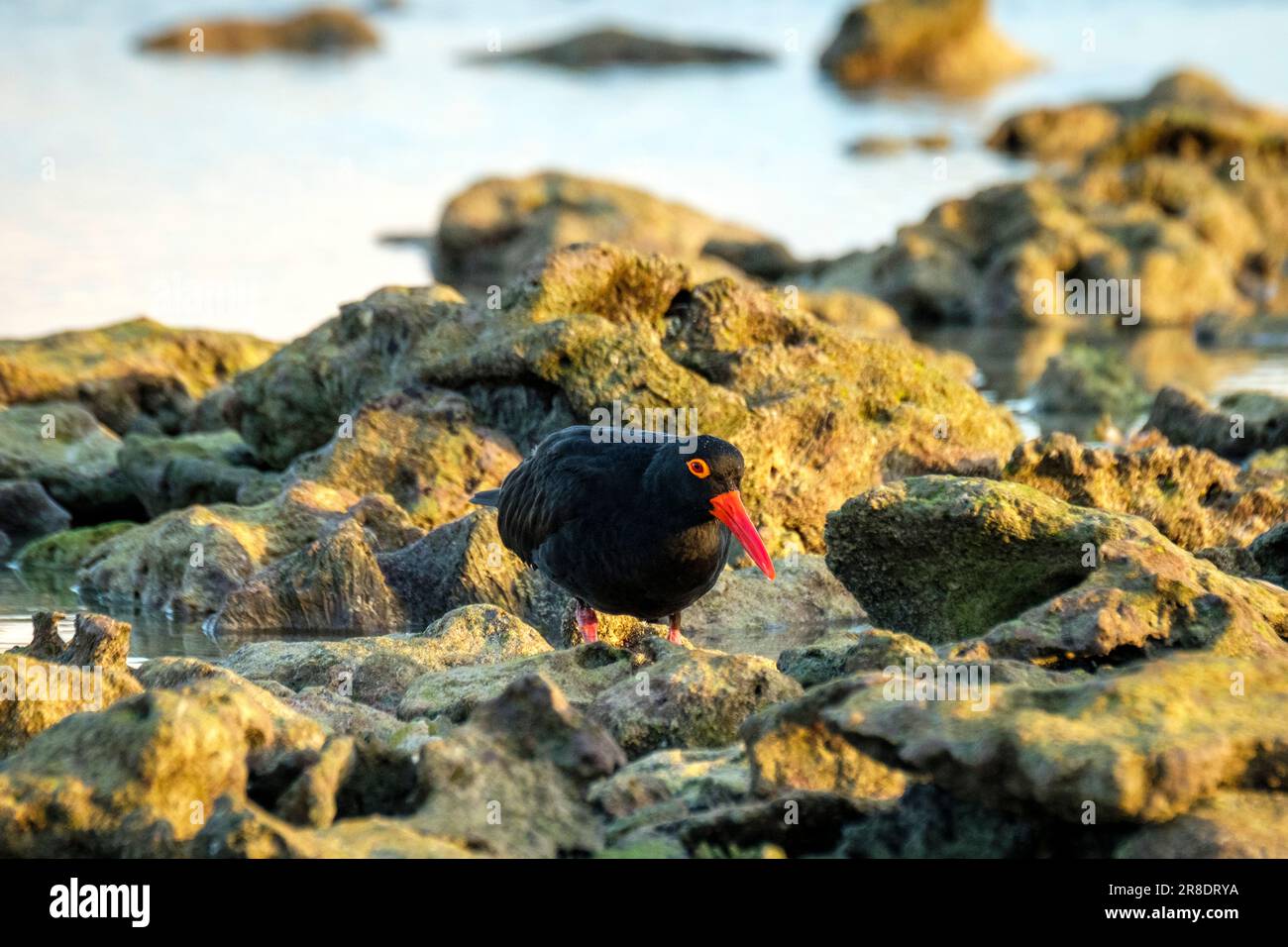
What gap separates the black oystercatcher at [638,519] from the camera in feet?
28.5

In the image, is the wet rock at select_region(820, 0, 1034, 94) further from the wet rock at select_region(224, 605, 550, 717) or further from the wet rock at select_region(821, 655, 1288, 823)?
the wet rock at select_region(821, 655, 1288, 823)

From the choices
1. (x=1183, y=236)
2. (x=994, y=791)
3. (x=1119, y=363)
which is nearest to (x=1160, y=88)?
(x=1183, y=236)

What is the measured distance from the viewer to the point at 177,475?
13727 millimetres

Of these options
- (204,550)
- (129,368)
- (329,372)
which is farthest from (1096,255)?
(204,550)

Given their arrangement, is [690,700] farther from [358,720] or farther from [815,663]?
[358,720]

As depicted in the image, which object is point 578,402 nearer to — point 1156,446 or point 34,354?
point 1156,446

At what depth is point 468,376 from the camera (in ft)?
42.2

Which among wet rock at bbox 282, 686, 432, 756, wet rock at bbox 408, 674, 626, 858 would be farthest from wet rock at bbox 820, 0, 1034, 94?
wet rock at bbox 408, 674, 626, 858

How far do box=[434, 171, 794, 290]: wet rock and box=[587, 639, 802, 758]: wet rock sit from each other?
1780 centimetres

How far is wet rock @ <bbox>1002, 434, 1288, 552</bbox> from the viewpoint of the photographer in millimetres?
11555

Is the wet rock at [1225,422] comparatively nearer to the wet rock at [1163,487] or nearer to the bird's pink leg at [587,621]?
the wet rock at [1163,487]

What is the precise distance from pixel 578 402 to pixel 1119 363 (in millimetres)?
8508

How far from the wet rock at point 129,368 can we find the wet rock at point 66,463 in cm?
130

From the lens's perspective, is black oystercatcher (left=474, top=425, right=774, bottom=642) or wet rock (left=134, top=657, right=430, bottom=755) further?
black oystercatcher (left=474, top=425, right=774, bottom=642)
